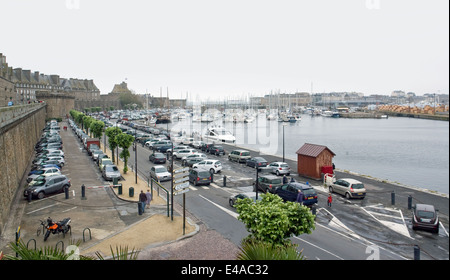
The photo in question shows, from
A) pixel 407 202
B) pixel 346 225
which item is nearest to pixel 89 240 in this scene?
pixel 346 225

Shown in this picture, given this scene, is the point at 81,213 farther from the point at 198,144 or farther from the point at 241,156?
the point at 198,144

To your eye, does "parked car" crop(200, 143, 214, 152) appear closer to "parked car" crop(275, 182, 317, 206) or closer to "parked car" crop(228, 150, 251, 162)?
"parked car" crop(228, 150, 251, 162)

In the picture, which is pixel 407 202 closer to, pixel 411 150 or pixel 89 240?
pixel 89 240

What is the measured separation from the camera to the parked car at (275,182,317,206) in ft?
70.7

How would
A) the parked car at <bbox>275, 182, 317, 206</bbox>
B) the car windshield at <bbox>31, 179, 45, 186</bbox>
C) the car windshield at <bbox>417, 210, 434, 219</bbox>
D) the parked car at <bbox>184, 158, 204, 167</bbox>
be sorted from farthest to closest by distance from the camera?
the parked car at <bbox>184, 158, 204, 167</bbox>, the car windshield at <bbox>31, 179, 45, 186</bbox>, the parked car at <bbox>275, 182, 317, 206</bbox>, the car windshield at <bbox>417, 210, 434, 219</bbox>

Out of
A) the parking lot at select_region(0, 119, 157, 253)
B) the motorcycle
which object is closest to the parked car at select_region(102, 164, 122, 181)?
the parking lot at select_region(0, 119, 157, 253)

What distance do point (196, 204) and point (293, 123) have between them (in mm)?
127154

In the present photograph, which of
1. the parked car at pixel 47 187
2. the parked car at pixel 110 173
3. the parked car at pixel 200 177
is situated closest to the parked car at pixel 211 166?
the parked car at pixel 200 177

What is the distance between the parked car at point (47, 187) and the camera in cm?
2328

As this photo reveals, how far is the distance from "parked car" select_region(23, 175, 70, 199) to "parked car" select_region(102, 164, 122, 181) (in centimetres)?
457

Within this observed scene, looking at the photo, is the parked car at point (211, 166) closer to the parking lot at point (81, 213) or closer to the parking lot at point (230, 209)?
the parking lot at point (230, 209)

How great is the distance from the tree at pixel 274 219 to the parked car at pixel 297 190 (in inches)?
403
